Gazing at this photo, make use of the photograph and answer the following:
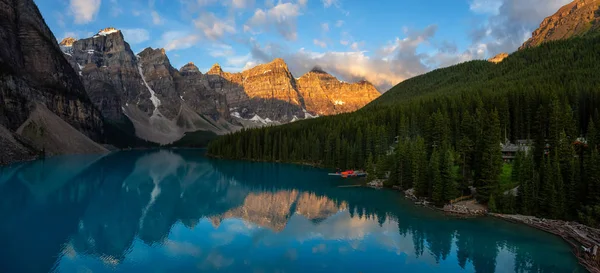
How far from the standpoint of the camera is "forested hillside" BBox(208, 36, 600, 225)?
40000mm

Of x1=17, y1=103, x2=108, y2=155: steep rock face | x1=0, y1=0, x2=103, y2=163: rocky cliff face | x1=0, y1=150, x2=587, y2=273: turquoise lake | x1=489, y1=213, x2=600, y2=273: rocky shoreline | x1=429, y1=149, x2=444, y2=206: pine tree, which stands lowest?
x1=0, y1=150, x2=587, y2=273: turquoise lake

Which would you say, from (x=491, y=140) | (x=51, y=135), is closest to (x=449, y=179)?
(x=491, y=140)

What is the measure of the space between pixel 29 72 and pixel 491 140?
637ft

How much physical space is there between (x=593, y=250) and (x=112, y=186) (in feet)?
238

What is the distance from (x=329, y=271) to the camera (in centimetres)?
2738

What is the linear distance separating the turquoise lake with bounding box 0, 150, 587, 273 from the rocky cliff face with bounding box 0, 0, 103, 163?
337 feet

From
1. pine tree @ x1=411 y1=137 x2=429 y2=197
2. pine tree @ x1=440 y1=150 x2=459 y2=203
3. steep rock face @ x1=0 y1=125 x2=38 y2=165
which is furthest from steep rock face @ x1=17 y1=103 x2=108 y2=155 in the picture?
pine tree @ x1=440 y1=150 x2=459 y2=203

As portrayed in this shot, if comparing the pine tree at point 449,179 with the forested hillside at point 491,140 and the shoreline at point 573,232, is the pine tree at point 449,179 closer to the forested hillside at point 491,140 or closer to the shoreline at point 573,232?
the forested hillside at point 491,140

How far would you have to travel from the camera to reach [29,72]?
17012 cm

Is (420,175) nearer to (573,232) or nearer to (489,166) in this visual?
(489,166)

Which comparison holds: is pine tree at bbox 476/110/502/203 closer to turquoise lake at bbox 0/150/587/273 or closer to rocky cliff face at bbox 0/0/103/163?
turquoise lake at bbox 0/150/587/273

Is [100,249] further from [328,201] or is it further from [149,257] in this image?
[328,201]

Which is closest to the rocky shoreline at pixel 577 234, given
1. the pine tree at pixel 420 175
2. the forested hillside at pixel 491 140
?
the forested hillside at pixel 491 140

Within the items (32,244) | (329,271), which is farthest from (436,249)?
(32,244)
